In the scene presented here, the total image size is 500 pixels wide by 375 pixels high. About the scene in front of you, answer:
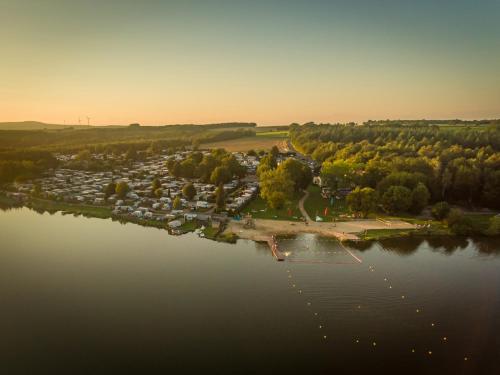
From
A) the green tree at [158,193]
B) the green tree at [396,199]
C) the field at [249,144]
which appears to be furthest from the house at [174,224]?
the field at [249,144]

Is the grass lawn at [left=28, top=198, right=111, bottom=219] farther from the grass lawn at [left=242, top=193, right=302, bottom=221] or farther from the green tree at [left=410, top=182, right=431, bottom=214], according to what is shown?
the green tree at [left=410, top=182, right=431, bottom=214]

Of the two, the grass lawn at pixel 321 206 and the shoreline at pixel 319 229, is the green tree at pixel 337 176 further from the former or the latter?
the shoreline at pixel 319 229

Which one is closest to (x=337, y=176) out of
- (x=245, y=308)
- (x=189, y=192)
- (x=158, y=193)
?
(x=189, y=192)

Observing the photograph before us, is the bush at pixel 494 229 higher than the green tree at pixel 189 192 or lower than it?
Answer: lower

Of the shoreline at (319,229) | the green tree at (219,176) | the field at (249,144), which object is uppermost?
the field at (249,144)

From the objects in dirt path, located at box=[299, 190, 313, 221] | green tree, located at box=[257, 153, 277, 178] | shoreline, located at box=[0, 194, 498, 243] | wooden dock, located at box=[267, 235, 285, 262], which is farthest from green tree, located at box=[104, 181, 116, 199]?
dirt path, located at box=[299, 190, 313, 221]

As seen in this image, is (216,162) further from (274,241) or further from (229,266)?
(229,266)
